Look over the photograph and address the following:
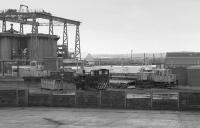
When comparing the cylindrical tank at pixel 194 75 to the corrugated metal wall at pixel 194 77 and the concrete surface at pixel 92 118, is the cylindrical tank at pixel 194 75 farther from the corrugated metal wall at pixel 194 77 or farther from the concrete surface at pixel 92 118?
the concrete surface at pixel 92 118

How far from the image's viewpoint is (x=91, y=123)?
2430 cm

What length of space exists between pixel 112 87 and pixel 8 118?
83.4 ft

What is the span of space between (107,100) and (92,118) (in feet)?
19.2

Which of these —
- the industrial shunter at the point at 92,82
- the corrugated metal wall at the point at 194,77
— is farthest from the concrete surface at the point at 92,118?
the corrugated metal wall at the point at 194,77

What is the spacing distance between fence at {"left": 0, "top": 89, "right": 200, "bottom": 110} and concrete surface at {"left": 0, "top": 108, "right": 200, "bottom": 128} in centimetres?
139

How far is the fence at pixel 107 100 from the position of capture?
1209 inches

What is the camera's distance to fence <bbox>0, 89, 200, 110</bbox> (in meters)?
30.7

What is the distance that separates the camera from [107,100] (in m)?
32.2

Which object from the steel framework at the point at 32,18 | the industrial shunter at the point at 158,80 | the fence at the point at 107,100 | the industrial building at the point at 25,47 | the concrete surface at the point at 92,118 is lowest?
the concrete surface at the point at 92,118

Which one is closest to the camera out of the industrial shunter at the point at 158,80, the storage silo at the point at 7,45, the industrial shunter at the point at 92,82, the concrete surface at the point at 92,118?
the concrete surface at the point at 92,118

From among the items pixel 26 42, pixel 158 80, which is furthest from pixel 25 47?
pixel 158 80

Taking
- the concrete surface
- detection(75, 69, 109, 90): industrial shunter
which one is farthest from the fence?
detection(75, 69, 109, 90): industrial shunter

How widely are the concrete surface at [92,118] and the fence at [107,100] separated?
4.57 feet

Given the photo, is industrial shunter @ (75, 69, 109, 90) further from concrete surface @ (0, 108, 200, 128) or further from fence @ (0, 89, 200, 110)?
concrete surface @ (0, 108, 200, 128)
